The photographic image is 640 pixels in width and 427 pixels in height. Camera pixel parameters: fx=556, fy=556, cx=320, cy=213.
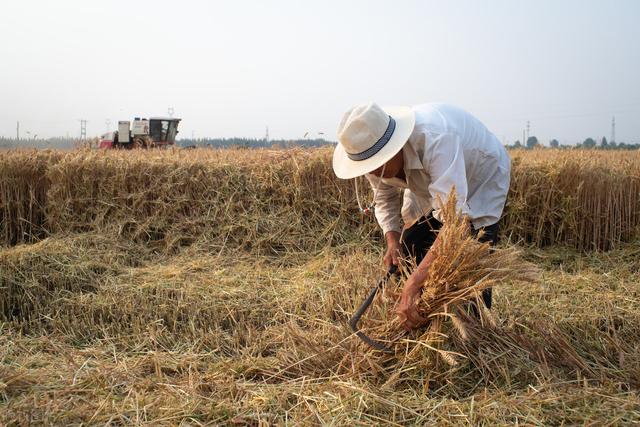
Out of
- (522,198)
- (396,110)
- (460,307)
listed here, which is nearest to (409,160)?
(396,110)

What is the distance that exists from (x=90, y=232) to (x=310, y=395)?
13.8 ft

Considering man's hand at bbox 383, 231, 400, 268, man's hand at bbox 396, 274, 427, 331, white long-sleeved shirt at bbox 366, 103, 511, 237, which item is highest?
white long-sleeved shirt at bbox 366, 103, 511, 237

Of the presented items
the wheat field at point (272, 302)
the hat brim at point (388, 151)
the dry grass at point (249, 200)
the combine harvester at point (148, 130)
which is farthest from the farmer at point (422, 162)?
the combine harvester at point (148, 130)

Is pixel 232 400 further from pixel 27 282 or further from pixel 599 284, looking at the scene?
pixel 599 284

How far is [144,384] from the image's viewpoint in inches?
101

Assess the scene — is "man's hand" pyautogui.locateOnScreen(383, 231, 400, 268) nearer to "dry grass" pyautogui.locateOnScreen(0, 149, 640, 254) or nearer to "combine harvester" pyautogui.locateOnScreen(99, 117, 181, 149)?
"dry grass" pyautogui.locateOnScreen(0, 149, 640, 254)

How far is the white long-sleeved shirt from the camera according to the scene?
2264 mm

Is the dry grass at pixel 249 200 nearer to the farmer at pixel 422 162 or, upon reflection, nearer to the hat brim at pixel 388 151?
the farmer at pixel 422 162

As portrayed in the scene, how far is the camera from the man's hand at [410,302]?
2240 mm

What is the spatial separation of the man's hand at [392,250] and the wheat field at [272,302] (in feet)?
0.91

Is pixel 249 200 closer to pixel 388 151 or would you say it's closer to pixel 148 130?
pixel 388 151

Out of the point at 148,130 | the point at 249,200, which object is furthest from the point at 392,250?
the point at 148,130

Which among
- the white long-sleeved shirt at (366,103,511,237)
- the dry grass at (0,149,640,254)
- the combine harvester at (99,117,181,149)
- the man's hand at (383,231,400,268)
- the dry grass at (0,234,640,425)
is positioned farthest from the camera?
the combine harvester at (99,117,181,149)

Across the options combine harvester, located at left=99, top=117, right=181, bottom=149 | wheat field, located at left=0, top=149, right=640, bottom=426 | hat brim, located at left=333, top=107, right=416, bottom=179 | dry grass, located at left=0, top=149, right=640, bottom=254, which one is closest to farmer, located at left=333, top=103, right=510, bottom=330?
hat brim, located at left=333, top=107, right=416, bottom=179
